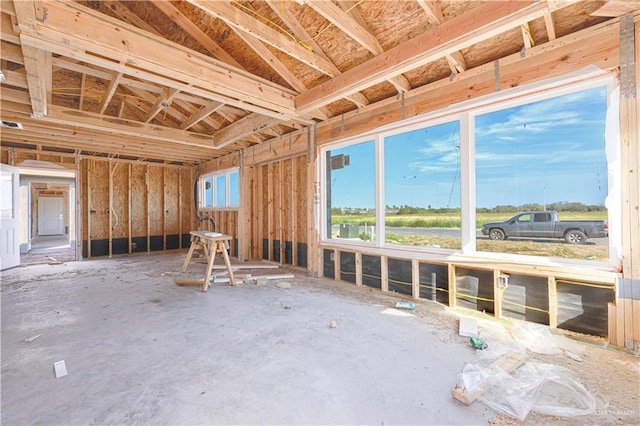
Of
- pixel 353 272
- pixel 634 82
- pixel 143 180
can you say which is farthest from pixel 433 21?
pixel 143 180

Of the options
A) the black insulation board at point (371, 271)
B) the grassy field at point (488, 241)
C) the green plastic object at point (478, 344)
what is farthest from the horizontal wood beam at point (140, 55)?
the green plastic object at point (478, 344)

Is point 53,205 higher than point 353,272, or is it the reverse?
point 53,205

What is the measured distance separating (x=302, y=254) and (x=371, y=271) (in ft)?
5.68

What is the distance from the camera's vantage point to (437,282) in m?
3.44

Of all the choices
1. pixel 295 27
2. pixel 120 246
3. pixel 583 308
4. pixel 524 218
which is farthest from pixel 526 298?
pixel 120 246

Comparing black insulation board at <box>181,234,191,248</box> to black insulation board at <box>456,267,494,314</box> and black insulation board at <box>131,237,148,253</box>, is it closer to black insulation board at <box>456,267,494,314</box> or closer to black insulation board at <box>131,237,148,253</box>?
Answer: black insulation board at <box>131,237,148,253</box>

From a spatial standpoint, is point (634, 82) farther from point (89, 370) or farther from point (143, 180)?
point (143, 180)

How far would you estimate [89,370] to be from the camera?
200 cm

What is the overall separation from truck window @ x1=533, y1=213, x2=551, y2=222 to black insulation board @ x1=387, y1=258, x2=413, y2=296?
151 cm

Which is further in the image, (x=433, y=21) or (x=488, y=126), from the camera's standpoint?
(x=488, y=126)

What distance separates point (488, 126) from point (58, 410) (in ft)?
14.6

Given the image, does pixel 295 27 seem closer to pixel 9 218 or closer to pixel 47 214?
pixel 9 218

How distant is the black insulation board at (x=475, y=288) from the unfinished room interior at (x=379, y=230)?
17 millimetres

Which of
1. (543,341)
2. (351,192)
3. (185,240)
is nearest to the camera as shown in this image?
(543,341)
